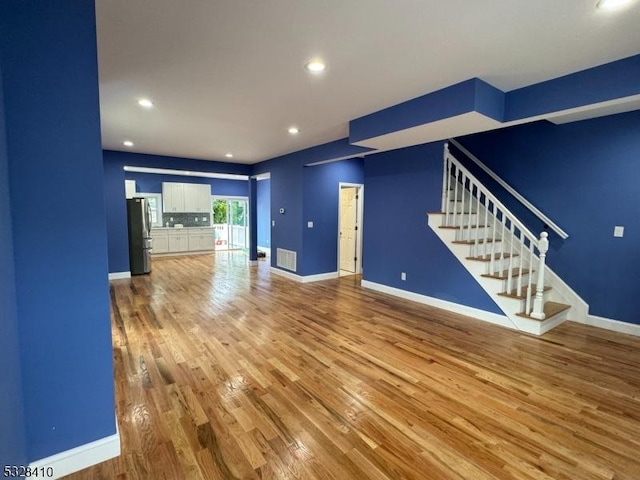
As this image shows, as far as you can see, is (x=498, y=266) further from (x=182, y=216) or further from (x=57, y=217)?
(x=182, y=216)

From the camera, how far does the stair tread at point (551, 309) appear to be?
3.68 m

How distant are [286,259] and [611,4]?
5.78 meters

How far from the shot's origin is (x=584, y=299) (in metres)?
4.04

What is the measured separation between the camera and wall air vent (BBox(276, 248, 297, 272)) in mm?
6430

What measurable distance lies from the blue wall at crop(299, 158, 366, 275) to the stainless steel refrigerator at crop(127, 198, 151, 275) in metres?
3.63

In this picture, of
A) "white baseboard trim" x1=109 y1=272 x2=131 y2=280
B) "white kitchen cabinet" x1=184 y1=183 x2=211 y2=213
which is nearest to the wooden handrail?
"white baseboard trim" x1=109 y1=272 x2=131 y2=280

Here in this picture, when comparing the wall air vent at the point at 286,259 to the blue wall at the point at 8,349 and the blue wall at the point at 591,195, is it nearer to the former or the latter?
the blue wall at the point at 591,195

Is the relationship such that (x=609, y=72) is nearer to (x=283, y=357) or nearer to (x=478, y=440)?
(x=478, y=440)

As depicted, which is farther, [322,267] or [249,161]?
[249,161]

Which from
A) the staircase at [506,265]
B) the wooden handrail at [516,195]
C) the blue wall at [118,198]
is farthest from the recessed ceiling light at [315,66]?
the blue wall at [118,198]

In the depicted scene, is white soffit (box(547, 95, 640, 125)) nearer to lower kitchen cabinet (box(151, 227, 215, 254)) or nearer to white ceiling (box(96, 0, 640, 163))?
white ceiling (box(96, 0, 640, 163))

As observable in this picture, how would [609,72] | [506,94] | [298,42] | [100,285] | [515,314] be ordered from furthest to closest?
1. [515,314]
2. [506,94]
3. [609,72]
4. [298,42]
5. [100,285]

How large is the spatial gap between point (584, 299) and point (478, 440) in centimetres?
336

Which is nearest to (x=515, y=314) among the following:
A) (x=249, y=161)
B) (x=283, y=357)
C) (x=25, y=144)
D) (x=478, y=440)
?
(x=478, y=440)
